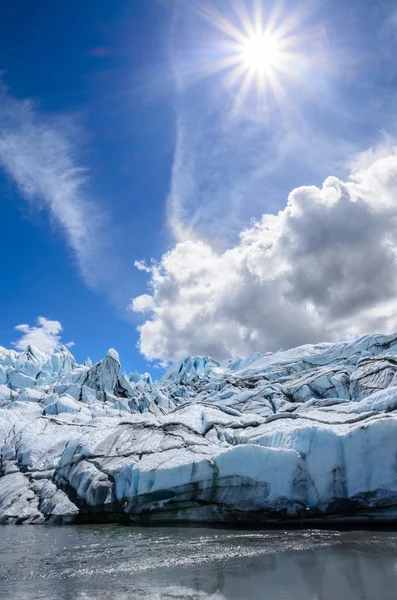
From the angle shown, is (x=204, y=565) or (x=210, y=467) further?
(x=210, y=467)

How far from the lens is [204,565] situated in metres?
8.67

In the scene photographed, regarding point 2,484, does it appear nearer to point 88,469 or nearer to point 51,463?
point 51,463

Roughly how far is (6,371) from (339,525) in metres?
57.0

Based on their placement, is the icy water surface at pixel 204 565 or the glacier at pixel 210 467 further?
the glacier at pixel 210 467

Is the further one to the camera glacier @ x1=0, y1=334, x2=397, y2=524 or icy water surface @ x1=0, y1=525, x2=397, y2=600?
glacier @ x1=0, y1=334, x2=397, y2=524

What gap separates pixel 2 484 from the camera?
62.8 feet

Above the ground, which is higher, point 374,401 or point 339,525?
point 374,401

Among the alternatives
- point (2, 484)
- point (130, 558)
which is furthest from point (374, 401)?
point (2, 484)

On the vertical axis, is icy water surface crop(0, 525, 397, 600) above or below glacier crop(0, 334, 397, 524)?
below

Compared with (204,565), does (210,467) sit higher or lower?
higher

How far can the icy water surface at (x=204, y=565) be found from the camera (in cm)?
699

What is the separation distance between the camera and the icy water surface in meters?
6.99

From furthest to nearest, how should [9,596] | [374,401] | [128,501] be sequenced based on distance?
[374,401]
[128,501]
[9,596]

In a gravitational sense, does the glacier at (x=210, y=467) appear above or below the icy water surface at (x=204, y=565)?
above
